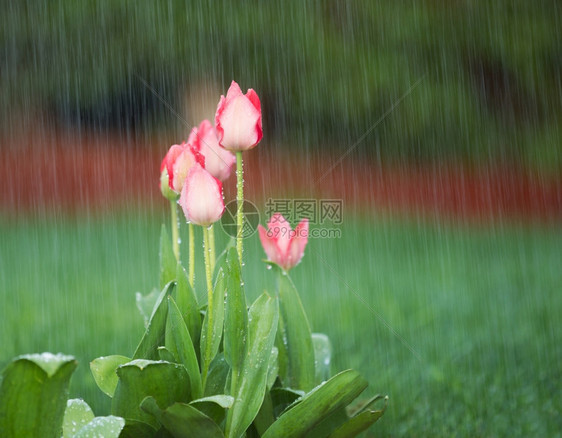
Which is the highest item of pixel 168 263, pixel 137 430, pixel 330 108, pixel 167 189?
pixel 330 108

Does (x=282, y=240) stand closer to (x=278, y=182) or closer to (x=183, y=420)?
(x=183, y=420)

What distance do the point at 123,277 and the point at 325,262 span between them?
3.18ft

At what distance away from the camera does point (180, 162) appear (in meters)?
1.06

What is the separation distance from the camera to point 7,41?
4949 mm

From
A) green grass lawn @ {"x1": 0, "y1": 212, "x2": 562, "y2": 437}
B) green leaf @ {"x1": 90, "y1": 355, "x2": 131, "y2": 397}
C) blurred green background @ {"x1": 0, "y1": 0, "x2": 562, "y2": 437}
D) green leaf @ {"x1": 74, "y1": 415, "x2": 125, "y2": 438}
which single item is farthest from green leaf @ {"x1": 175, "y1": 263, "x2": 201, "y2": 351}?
blurred green background @ {"x1": 0, "y1": 0, "x2": 562, "y2": 437}

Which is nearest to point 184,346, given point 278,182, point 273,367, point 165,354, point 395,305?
point 165,354

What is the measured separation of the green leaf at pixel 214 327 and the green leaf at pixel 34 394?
240 millimetres

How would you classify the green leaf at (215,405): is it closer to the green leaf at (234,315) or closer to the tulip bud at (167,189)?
the green leaf at (234,315)

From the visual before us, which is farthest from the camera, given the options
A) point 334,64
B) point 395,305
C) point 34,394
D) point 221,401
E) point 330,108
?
point 330,108

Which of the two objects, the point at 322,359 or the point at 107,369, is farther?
the point at 322,359

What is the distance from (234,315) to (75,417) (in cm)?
27

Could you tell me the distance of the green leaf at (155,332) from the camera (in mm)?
1018

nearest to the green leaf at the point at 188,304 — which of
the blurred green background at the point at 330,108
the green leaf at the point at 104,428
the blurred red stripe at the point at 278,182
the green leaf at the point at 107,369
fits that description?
the green leaf at the point at 107,369

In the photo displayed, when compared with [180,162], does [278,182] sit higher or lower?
higher
